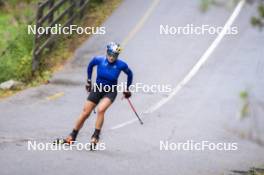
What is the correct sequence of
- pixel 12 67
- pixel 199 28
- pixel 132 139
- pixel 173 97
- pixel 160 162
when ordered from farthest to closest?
pixel 199 28 → pixel 12 67 → pixel 173 97 → pixel 132 139 → pixel 160 162

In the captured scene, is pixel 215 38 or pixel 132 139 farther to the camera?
pixel 215 38

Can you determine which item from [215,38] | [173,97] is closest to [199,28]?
[215,38]

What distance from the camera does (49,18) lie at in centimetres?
1909

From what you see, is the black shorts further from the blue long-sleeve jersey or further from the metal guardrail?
the metal guardrail

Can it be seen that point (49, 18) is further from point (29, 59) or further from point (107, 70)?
point (107, 70)

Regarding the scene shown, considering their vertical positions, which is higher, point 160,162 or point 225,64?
point 225,64

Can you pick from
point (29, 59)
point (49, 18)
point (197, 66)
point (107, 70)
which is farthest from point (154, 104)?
point (49, 18)

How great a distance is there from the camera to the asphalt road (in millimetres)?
11578

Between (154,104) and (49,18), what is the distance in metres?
4.89

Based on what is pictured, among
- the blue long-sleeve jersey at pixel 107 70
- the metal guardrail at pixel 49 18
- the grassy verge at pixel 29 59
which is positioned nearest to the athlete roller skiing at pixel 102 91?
the blue long-sleeve jersey at pixel 107 70

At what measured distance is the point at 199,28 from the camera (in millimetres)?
21531

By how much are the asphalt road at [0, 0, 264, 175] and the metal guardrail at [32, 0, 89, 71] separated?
92 cm

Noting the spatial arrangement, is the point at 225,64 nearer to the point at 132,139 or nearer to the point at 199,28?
the point at 199,28

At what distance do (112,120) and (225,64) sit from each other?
517 centimetres
